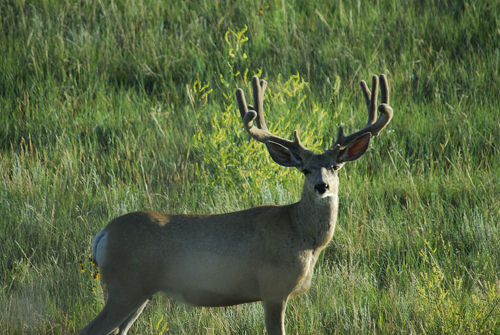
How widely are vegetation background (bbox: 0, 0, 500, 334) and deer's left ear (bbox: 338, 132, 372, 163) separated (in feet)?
3.16

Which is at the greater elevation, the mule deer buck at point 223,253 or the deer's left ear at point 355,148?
the deer's left ear at point 355,148

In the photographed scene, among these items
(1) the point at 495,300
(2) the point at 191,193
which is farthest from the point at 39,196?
(1) the point at 495,300

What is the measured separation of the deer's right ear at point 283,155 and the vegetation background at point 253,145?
43.3 inches

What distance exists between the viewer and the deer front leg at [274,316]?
460cm

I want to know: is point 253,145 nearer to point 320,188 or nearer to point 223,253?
point 223,253

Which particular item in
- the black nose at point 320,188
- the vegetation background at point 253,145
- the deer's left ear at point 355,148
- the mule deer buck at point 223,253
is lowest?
the vegetation background at point 253,145

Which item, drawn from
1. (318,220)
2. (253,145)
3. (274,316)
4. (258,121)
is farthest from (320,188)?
(253,145)

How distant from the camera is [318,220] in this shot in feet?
15.6

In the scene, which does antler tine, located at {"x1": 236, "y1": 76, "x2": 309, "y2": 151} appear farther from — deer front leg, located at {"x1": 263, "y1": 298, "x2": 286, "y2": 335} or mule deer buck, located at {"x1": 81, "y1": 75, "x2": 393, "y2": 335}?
deer front leg, located at {"x1": 263, "y1": 298, "x2": 286, "y2": 335}

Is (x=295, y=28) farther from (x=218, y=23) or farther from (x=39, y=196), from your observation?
(x=39, y=196)

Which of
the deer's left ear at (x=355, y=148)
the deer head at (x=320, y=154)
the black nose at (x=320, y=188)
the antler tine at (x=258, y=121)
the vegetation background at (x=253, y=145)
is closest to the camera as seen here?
the black nose at (x=320, y=188)

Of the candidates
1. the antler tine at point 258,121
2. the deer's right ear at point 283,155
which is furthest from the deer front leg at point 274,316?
the antler tine at point 258,121

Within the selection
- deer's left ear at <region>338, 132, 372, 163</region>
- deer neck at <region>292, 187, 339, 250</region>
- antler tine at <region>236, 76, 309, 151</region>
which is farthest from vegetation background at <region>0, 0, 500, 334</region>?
antler tine at <region>236, 76, 309, 151</region>

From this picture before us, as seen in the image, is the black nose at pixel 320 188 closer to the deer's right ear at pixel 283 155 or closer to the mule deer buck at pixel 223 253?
the mule deer buck at pixel 223 253
